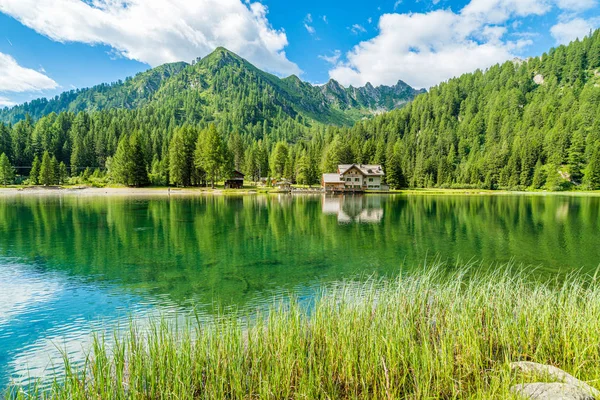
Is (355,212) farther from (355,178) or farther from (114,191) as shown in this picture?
(114,191)

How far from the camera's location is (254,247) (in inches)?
902

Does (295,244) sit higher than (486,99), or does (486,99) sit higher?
(486,99)

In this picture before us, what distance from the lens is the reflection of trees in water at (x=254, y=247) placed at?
15.7 meters

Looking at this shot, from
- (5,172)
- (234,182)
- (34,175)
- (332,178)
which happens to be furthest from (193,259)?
(5,172)

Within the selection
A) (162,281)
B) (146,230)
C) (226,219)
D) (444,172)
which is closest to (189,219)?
(226,219)

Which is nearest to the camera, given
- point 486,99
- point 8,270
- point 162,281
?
point 162,281

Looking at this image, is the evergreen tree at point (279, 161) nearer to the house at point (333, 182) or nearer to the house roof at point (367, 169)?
the house at point (333, 182)

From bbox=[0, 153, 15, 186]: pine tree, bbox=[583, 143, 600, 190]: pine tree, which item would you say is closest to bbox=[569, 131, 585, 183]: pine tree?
bbox=[583, 143, 600, 190]: pine tree

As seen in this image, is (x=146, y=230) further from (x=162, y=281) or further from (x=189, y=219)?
(x=162, y=281)

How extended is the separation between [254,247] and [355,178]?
81.3m

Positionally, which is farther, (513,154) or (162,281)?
(513,154)

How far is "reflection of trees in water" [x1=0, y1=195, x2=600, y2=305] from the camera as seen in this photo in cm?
1566

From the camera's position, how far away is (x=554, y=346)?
22.7ft

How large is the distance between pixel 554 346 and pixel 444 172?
5061 inches
